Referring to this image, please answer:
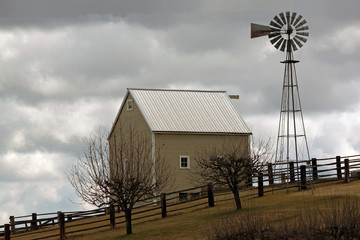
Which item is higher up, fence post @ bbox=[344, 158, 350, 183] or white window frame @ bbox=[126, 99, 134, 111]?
white window frame @ bbox=[126, 99, 134, 111]

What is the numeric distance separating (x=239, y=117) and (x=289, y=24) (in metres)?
7.85

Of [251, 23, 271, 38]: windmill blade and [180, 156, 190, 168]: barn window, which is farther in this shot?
[251, 23, 271, 38]: windmill blade

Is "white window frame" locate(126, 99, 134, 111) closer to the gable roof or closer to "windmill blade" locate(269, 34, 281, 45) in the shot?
the gable roof

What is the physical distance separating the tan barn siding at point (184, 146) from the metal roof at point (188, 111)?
0.43m

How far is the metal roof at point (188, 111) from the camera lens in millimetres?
49438

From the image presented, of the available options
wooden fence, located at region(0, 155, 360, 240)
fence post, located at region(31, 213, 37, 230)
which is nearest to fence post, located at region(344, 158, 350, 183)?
wooden fence, located at region(0, 155, 360, 240)

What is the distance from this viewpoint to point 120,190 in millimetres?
35156

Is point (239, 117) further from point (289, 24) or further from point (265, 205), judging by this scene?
point (265, 205)

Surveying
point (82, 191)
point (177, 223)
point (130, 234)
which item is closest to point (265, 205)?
point (177, 223)

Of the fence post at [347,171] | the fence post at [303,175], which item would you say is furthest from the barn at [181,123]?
the fence post at [347,171]

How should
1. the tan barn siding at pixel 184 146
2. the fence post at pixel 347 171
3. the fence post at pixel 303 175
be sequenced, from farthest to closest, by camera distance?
the tan barn siding at pixel 184 146, the fence post at pixel 347 171, the fence post at pixel 303 175

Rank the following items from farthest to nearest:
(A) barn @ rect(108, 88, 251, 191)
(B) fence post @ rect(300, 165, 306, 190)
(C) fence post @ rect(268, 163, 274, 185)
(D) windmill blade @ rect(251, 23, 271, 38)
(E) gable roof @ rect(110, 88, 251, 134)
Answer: (D) windmill blade @ rect(251, 23, 271, 38) → (E) gable roof @ rect(110, 88, 251, 134) → (A) barn @ rect(108, 88, 251, 191) → (C) fence post @ rect(268, 163, 274, 185) → (B) fence post @ rect(300, 165, 306, 190)

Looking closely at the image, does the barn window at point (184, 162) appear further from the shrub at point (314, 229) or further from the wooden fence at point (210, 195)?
the shrub at point (314, 229)

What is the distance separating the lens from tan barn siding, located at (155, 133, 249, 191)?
48.2m
